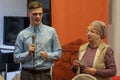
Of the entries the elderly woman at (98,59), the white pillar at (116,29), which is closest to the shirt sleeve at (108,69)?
the elderly woman at (98,59)

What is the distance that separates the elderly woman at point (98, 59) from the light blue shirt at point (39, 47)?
0.27 m

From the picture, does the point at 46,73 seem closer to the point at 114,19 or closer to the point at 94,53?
the point at 94,53

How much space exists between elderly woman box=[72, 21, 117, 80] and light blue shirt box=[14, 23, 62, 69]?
27 centimetres

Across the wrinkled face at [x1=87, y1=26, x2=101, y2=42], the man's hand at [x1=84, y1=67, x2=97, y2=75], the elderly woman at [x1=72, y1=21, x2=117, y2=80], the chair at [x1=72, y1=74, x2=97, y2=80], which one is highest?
the wrinkled face at [x1=87, y1=26, x2=101, y2=42]

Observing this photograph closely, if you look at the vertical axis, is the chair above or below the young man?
below

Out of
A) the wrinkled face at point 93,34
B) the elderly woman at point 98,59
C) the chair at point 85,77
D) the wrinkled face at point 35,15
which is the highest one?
the wrinkled face at point 35,15

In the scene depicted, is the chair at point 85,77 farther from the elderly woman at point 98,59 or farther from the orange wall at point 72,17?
the orange wall at point 72,17

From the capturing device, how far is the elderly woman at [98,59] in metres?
2.38

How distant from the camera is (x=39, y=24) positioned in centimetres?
246

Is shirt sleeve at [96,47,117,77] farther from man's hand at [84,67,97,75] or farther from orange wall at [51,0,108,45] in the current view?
orange wall at [51,0,108,45]

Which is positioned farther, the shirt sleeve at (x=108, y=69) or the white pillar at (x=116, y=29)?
the white pillar at (x=116, y=29)

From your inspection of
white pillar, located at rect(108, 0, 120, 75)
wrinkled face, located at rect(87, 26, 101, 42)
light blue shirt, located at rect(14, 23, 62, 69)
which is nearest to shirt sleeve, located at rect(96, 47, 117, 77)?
wrinkled face, located at rect(87, 26, 101, 42)

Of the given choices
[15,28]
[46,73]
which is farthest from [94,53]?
[15,28]

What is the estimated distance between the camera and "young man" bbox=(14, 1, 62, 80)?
2.39 m
